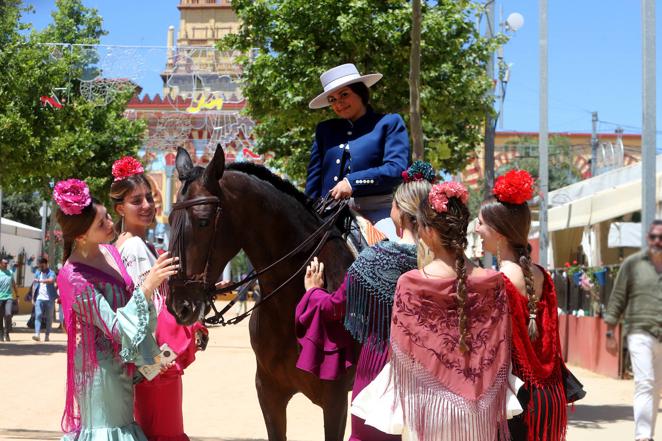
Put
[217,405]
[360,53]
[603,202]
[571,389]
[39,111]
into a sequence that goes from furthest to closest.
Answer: [39,111]
[603,202]
[360,53]
[217,405]
[571,389]

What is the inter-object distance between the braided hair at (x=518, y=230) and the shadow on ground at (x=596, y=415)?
7.31m

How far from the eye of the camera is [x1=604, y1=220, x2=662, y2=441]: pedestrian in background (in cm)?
938

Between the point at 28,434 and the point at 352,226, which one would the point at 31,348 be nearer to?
the point at 28,434

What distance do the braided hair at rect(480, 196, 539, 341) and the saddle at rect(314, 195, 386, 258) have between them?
1.35 metres

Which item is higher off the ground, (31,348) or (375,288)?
(375,288)

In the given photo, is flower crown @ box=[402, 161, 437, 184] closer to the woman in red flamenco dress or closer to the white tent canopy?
the woman in red flamenco dress

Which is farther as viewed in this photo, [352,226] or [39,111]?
[39,111]

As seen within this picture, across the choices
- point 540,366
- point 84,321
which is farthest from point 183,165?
point 540,366

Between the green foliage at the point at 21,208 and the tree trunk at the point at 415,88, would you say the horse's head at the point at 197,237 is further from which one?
the green foliage at the point at 21,208

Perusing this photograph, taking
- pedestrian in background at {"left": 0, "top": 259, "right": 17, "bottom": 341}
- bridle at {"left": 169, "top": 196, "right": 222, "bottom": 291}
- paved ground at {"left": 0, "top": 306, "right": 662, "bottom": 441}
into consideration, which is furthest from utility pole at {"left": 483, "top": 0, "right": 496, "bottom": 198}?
bridle at {"left": 169, "top": 196, "right": 222, "bottom": 291}

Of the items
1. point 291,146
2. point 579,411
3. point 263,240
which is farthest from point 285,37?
point 263,240

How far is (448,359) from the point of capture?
458 centimetres

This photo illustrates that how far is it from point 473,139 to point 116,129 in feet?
47.3

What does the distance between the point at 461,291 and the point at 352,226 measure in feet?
7.19
